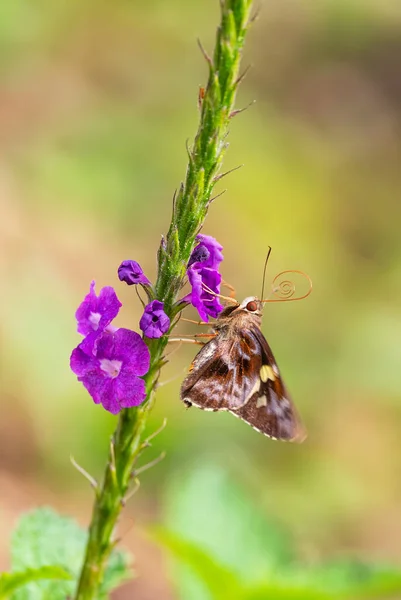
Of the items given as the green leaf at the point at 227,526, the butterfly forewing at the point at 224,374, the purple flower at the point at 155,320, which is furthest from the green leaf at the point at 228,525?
the purple flower at the point at 155,320

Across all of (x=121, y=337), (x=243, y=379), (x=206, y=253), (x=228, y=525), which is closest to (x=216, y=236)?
→ (x=228, y=525)

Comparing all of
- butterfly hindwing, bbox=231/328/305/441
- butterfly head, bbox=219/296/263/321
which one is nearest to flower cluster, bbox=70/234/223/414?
butterfly head, bbox=219/296/263/321

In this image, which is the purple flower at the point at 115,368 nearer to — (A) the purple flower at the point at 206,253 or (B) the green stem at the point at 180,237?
(B) the green stem at the point at 180,237

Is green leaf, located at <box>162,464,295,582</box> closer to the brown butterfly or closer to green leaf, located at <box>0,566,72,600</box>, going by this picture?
the brown butterfly

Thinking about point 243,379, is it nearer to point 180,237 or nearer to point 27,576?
point 180,237

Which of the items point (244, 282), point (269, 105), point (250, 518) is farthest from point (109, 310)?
point (269, 105)
